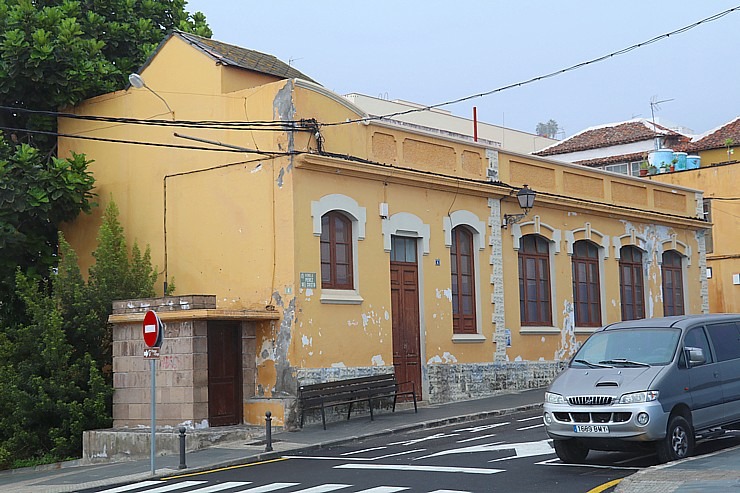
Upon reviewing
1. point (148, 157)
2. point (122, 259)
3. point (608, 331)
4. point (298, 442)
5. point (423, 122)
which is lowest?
point (298, 442)

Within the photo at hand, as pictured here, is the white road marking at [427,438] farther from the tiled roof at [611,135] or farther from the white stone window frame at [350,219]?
the tiled roof at [611,135]

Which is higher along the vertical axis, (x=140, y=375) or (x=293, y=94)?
(x=293, y=94)

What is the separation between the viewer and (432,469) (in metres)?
13.6

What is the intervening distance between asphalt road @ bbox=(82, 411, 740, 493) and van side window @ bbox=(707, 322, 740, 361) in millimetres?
1335

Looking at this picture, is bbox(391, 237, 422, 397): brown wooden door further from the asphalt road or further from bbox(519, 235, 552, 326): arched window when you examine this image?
the asphalt road

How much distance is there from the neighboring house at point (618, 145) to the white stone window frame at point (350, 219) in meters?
26.4

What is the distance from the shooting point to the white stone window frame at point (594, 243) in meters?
28.0

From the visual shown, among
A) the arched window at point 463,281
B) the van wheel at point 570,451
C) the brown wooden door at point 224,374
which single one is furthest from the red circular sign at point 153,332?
the arched window at point 463,281

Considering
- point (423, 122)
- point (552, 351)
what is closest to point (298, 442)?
point (552, 351)

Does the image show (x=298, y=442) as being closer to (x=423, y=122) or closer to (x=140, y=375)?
(x=140, y=375)

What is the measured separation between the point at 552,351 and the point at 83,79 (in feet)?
45.3

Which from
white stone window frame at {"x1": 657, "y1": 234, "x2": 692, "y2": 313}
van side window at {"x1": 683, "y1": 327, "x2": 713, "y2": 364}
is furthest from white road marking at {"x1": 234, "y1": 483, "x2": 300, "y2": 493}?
white stone window frame at {"x1": 657, "y1": 234, "x2": 692, "y2": 313}

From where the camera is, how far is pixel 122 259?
22.2 metres

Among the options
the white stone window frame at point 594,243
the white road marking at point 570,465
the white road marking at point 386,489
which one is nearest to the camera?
the white road marking at point 386,489
